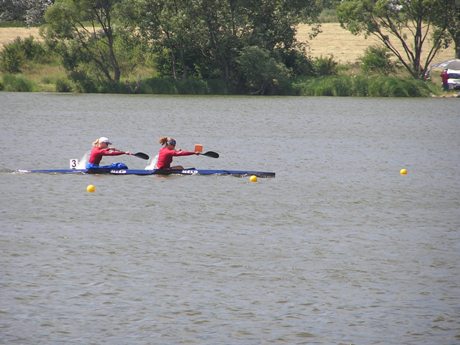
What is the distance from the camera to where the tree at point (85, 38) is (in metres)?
66.3

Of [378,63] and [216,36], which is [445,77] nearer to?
[378,63]

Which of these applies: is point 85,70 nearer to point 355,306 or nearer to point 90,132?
point 90,132

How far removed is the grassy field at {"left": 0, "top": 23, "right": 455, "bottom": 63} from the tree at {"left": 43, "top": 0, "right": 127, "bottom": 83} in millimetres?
10148

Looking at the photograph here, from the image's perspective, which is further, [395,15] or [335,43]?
[335,43]

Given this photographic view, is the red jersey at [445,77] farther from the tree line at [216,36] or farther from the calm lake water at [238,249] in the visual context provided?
the calm lake water at [238,249]

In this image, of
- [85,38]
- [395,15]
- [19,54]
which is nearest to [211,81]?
[85,38]

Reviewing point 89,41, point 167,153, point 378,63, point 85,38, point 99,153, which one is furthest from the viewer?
point 378,63

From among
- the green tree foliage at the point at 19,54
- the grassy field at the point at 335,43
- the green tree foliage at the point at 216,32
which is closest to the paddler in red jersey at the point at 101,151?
the green tree foliage at the point at 216,32

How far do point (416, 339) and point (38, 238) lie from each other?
8.40m

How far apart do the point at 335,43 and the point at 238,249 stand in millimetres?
69369

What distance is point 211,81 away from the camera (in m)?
71.2

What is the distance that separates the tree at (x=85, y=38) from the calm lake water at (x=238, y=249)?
2842 centimetres

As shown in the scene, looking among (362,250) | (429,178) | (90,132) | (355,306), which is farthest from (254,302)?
(90,132)

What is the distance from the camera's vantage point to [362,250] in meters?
19.1
